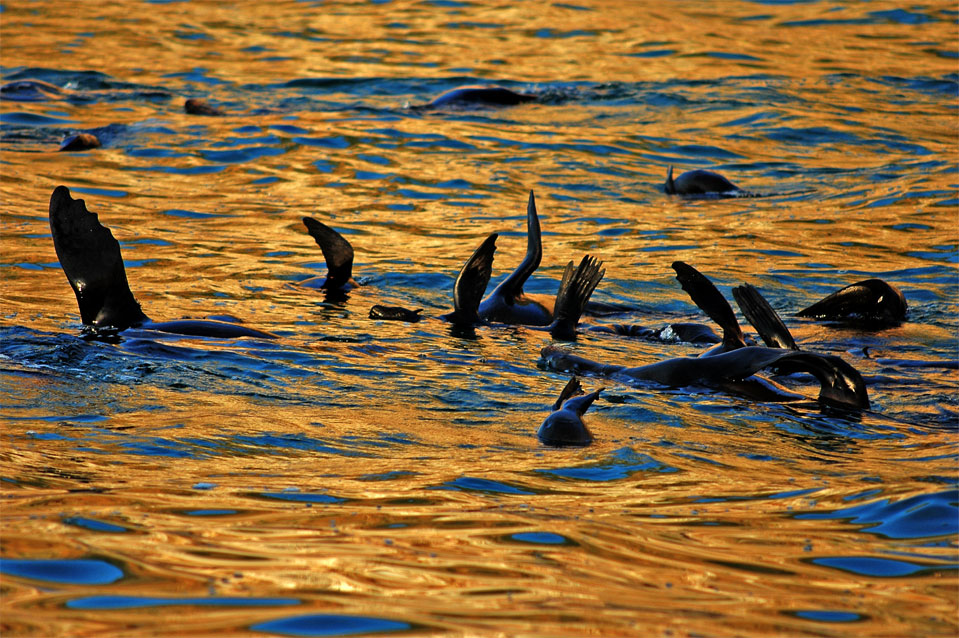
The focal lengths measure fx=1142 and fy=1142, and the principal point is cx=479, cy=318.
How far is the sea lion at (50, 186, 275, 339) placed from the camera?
5457mm

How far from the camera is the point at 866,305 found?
22.4 feet

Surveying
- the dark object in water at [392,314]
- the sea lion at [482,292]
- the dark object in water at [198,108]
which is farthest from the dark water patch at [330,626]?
the dark object in water at [198,108]

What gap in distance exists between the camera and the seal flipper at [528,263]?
668cm

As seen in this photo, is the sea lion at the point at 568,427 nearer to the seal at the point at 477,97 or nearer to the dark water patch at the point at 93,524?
the dark water patch at the point at 93,524

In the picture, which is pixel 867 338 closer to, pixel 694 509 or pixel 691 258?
pixel 691 258

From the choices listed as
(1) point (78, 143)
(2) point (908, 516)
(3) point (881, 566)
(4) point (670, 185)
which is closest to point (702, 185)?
(4) point (670, 185)

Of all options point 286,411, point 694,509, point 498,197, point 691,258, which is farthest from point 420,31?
point 694,509

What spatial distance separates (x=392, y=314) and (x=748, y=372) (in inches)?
93.3

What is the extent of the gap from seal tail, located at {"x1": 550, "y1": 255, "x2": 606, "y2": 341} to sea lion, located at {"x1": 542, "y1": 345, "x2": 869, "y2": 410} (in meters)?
0.90

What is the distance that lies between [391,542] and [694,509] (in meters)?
1.01

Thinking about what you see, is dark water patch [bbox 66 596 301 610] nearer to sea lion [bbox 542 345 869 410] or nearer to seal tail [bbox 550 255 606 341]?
sea lion [bbox 542 345 869 410]

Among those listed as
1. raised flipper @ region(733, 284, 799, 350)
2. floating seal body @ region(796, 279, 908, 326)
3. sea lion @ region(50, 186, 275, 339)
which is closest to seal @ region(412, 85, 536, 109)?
floating seal body @ region(796, 279, 908, 326)

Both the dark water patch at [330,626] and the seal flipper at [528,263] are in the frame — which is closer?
the dark water patch at [330,626]

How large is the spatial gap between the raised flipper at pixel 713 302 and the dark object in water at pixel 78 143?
803cm
